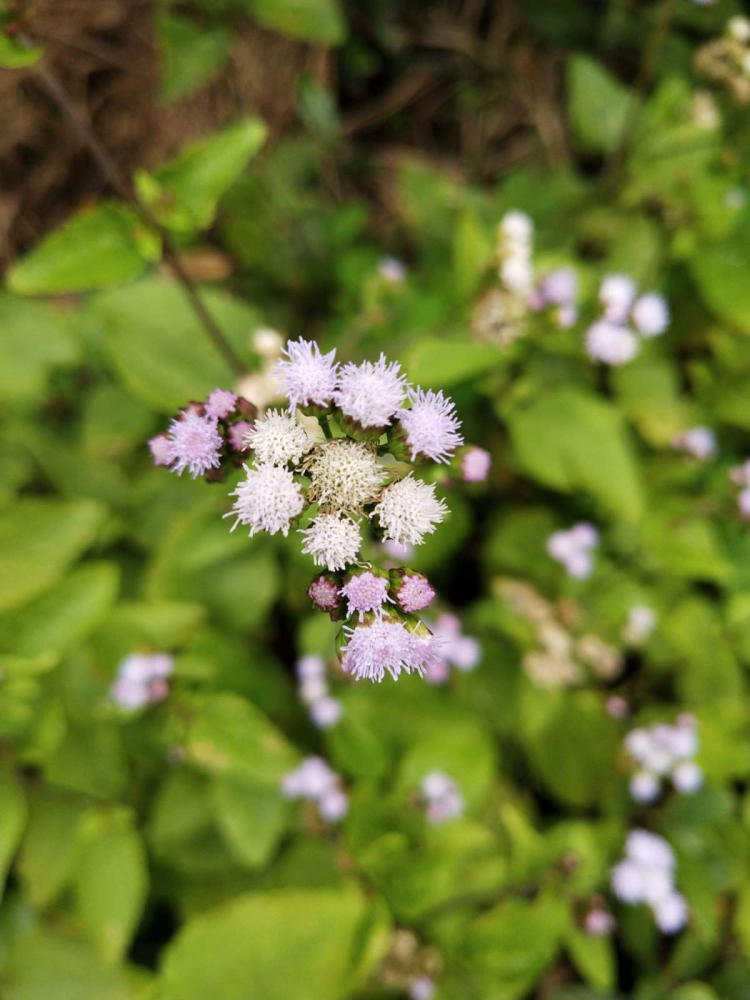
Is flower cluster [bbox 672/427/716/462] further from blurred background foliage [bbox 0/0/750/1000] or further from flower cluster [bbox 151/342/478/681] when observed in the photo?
flower cluster [bbox 151/342/478/681]

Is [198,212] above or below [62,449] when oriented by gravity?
above

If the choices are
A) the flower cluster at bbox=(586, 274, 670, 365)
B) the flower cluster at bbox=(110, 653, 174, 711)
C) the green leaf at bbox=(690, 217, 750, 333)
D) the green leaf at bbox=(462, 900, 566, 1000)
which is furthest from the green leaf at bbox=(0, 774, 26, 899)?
the green leaf at bbox=(690, 217, 750, 333)

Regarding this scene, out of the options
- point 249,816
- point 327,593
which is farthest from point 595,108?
point 249,816

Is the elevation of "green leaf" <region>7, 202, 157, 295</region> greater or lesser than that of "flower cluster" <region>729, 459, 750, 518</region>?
greater

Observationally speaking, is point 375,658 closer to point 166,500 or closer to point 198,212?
point 198,212

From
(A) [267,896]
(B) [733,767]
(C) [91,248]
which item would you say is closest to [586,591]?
(B) [733,767]
